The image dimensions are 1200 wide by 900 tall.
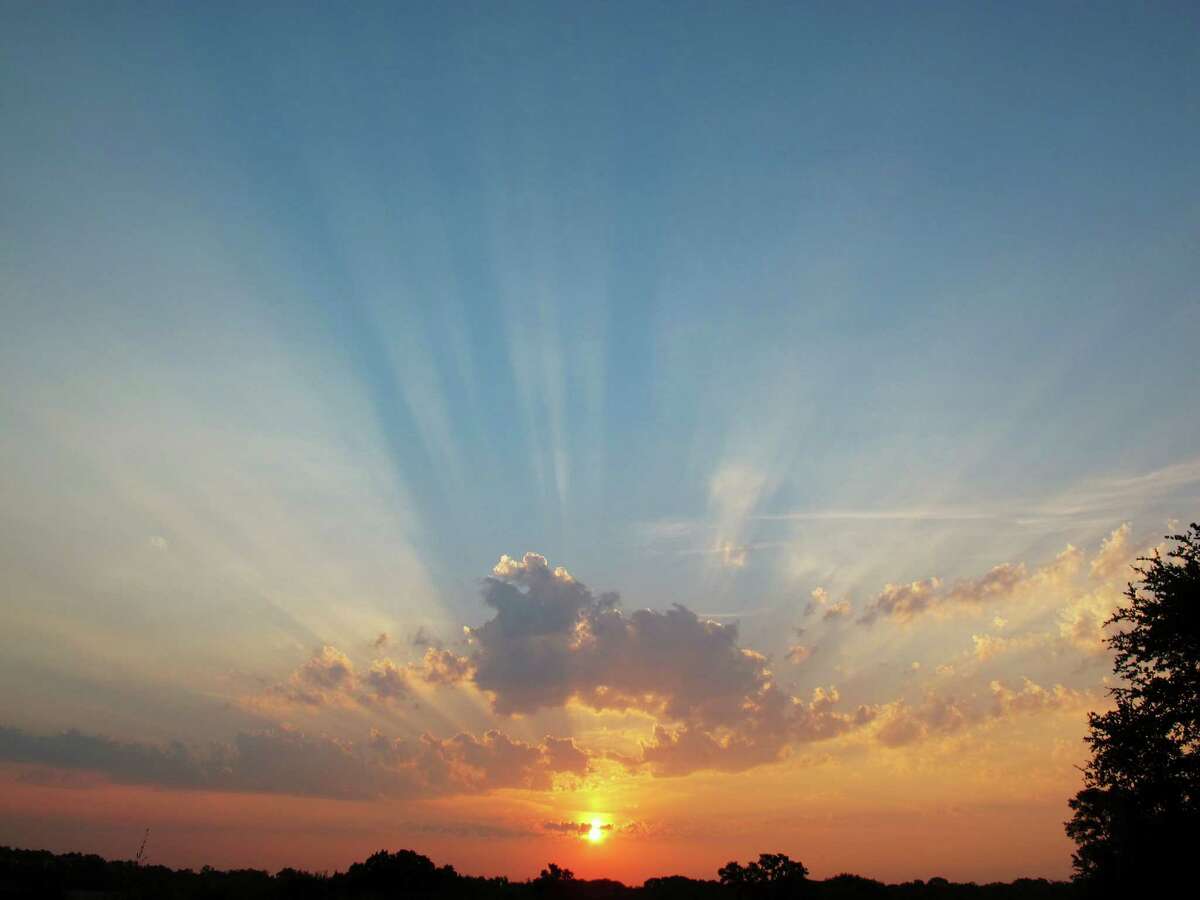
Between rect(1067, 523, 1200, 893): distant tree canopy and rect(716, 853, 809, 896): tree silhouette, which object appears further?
rect(716, 853, 809, 896): tree silhouette

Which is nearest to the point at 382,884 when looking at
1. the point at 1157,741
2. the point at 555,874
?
the point at 555,874

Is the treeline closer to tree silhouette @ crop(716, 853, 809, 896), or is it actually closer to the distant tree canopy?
tree silhouette @ crop(716, 853, 809, 896)

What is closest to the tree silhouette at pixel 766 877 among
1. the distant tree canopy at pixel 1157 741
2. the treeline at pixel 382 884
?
the treeline at pixel 382 884

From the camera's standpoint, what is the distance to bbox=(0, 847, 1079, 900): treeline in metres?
35.3

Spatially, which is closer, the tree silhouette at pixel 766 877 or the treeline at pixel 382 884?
the treeline at pixel 382 884

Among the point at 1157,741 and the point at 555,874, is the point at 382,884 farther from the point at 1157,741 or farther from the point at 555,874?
the point at 1157,741

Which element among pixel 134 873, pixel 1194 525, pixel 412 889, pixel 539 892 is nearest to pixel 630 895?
pixel 539 892

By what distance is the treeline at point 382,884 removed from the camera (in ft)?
116

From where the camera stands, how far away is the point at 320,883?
40438 millimetres

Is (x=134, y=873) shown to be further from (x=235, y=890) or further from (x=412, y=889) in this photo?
(x=412, y=889)

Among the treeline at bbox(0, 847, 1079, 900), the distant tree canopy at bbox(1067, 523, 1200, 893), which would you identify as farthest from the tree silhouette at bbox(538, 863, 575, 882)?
the distant tree canopy at bbox(1067, 523, 1200, 893)

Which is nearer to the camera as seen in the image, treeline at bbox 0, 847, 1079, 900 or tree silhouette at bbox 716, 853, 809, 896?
treeline at bbox 0, 847, 1079, 900

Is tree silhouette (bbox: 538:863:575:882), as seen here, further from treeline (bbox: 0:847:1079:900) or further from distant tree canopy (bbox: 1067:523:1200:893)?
distant tree canopy (bbox: 1067:523:1200:893)

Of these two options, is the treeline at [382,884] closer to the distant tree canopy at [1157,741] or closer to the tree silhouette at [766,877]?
the tree silhouette at [766,877]
